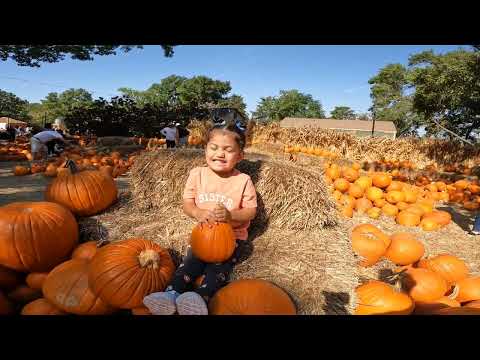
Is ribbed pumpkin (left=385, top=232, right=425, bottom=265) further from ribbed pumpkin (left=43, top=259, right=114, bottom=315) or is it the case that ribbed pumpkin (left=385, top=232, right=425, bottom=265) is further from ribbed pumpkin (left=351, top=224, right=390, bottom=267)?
ribbed pumpkin (left=43, top=259, right=114, bottom=315)

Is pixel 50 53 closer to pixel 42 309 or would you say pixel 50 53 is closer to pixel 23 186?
pixel 23 186

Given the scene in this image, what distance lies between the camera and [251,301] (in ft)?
6.34

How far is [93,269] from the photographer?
2195mm

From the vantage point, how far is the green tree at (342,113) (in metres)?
104

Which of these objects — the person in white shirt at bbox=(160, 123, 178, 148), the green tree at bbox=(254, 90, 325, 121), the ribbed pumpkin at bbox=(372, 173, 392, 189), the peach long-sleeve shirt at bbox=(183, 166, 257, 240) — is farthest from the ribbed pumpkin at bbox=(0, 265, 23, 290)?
the green tree at bbox=(254, 90, 325, 121)

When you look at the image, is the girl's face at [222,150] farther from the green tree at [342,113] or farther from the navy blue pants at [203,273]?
the green tree at [342,113]

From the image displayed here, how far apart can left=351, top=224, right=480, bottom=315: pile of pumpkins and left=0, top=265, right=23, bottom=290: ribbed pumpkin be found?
3.01 m

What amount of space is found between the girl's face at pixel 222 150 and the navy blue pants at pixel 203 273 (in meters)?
0.81

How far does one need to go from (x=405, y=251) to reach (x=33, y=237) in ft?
13.1

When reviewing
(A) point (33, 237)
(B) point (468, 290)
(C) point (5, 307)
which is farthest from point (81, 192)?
(B) point (468, 290)

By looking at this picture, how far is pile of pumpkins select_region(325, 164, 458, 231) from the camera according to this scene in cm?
543

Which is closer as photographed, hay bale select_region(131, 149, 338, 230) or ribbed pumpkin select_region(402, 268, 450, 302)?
ribbed pumpkin select_region(402, 268, 450, 302)
